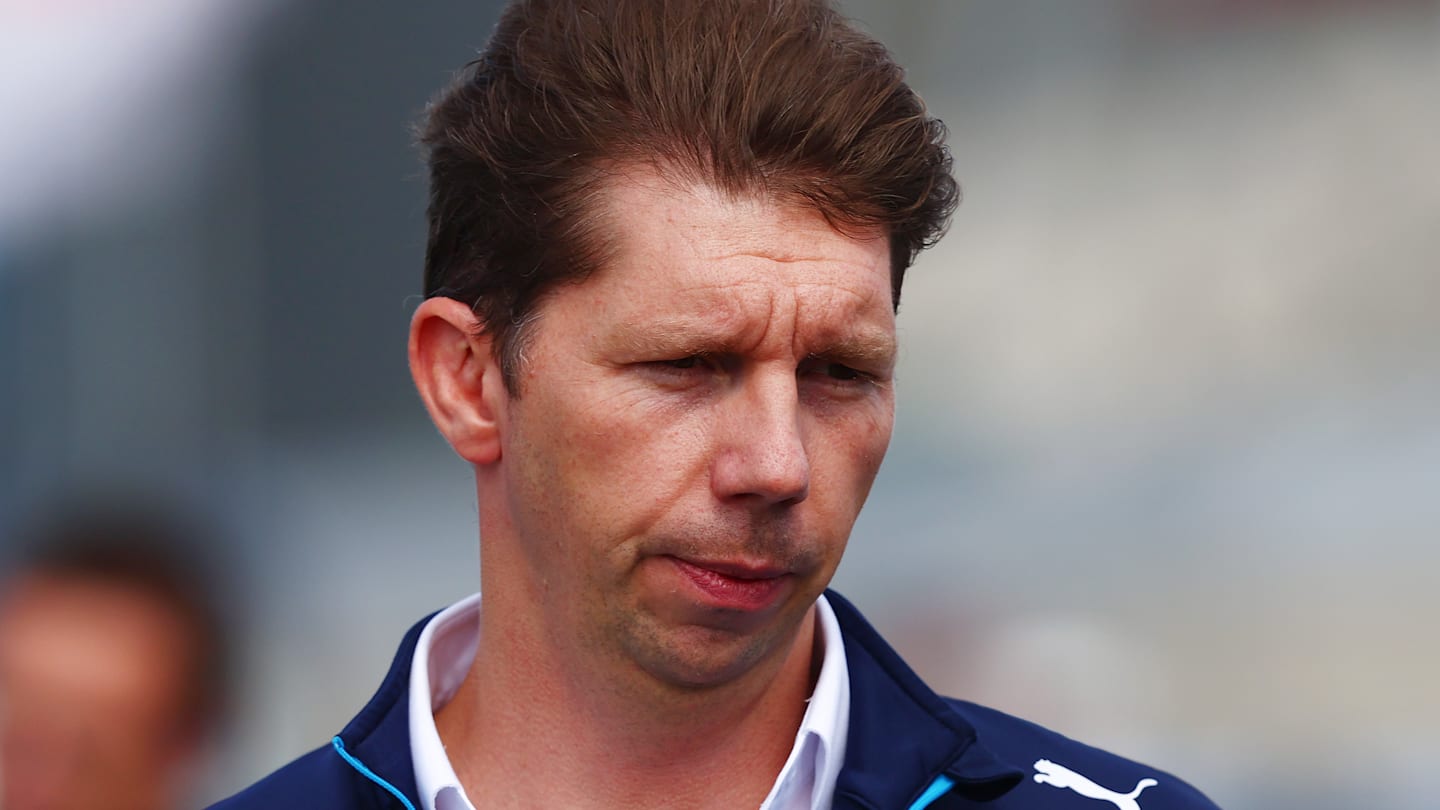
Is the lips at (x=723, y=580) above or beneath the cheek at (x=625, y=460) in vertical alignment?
Result: beneath

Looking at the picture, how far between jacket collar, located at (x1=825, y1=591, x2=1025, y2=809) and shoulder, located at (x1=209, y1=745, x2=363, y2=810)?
2.45ft

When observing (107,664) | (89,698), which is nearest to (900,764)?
(89,698)

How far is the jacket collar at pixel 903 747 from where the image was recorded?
7.25 feet

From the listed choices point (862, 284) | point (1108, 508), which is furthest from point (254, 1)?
point (862, 284)

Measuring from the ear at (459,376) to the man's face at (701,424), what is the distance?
0.13m

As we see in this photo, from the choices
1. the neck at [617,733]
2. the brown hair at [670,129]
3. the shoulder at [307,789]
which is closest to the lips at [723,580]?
the neck at [617,733]

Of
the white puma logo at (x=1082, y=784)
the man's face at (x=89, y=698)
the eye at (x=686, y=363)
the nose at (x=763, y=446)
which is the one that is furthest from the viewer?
the man's face at (x=89, y=698)

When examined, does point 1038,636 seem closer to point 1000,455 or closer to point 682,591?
point 1000,455

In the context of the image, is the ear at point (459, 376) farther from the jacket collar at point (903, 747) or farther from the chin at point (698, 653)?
the jacket collar at point (903, 747)

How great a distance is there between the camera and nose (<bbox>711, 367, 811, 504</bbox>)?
2.01m

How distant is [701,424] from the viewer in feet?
6.88

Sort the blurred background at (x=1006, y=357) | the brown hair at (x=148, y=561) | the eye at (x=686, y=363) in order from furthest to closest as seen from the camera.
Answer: the brown hair at (x=148, y=561)
the blurred background at (x=1006, y=357)
the eye at (x=686, y=363)

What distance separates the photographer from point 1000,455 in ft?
15.3

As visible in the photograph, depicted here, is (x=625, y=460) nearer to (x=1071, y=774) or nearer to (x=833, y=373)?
(x=833, y=373)
